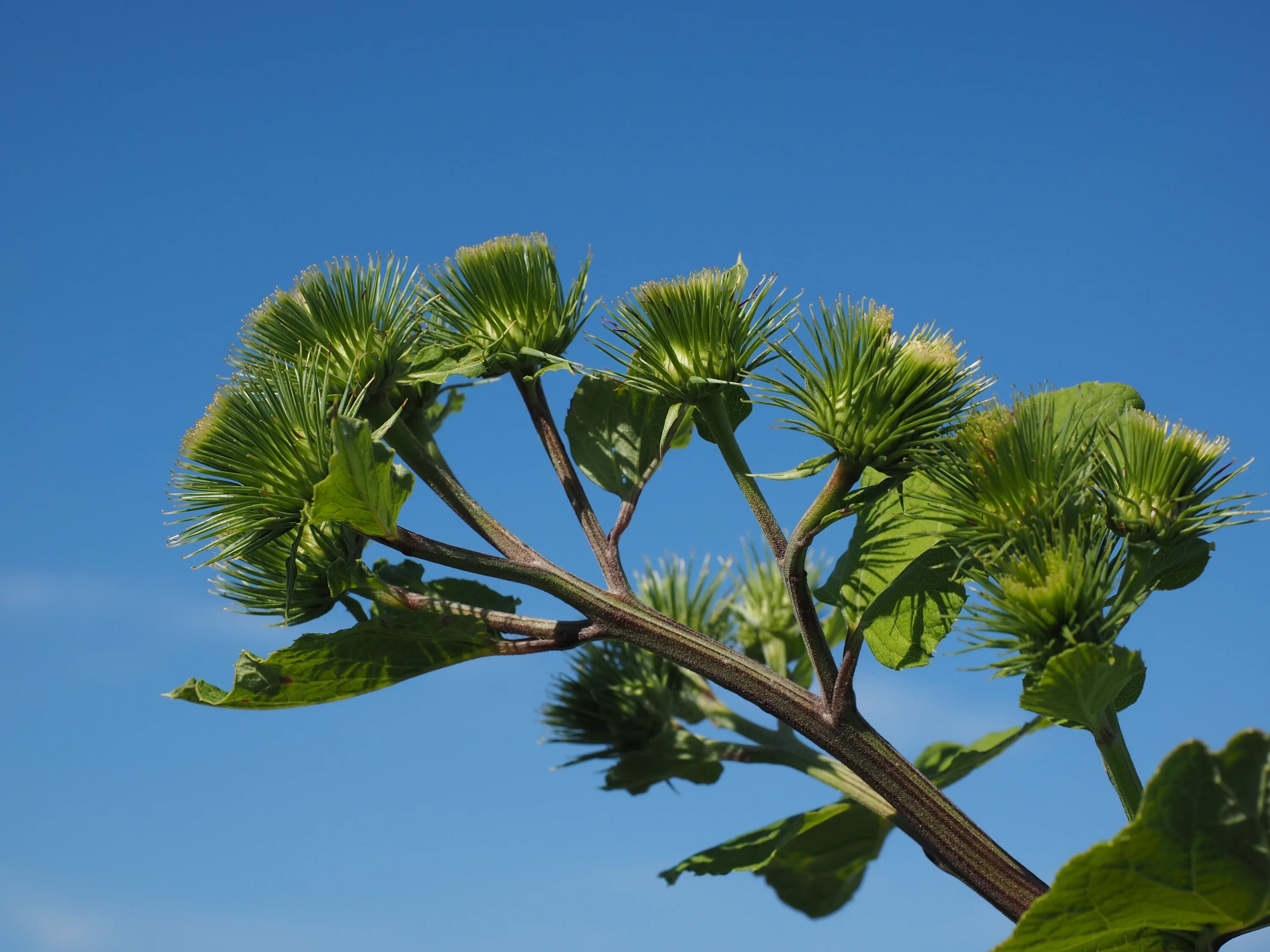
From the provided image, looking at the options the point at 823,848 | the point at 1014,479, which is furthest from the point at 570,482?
the point at 823,848

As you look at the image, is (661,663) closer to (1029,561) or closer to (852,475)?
(852,475)

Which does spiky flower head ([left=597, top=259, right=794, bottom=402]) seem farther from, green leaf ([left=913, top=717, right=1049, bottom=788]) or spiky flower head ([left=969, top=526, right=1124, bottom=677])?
green leaf ([left=913, top=717, right=1049, bottom=788])

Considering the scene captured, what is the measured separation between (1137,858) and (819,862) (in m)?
1.77

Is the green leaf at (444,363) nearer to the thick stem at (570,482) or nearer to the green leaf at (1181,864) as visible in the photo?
the thick stem at (570,482)

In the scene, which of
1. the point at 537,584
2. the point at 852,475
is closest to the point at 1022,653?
the point at 852,475

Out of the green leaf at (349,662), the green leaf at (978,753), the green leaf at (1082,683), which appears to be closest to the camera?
the green leaf at (1082,683)

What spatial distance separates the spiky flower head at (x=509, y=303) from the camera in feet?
9.27

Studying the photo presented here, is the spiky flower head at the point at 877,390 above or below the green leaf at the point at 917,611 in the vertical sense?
above

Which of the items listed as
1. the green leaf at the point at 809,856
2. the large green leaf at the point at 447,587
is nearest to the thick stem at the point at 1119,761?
the green leaf at the point at 809,856

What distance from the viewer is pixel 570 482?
113 inches

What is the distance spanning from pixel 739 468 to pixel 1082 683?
0.94 m

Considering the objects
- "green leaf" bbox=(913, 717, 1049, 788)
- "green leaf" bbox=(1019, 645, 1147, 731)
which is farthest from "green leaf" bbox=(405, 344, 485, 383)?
"green leaf" bbox=(913, 717, 1049, 788)

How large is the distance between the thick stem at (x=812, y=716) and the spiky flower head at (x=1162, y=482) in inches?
29.1

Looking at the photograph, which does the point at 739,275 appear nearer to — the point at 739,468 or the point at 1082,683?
the point at 739,468
